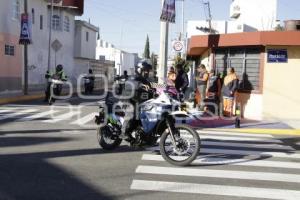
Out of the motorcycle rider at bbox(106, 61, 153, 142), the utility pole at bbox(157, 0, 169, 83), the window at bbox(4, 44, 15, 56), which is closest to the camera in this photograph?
the motorcycle rider at bbox(106, 61, 153, 142)

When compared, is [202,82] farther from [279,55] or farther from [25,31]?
[25,31]

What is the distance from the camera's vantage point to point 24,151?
9.56 metres

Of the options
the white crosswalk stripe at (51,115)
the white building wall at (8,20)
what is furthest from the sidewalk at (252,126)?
the white building wall at (8,20)

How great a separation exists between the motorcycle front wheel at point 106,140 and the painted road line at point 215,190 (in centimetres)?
264

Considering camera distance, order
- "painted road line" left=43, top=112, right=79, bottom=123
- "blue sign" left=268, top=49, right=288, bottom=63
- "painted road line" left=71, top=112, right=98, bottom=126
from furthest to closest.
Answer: "blue sign" left=268, top=49, right=288, bottom=63 < "painted road line" left=43, top=112, right=79, bottom=123 < "painted road line" left=71, top=112, right=98, bottom=126

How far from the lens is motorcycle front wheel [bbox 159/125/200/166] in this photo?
8586 millimetres

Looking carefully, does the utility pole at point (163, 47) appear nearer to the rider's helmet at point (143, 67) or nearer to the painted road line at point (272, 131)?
the painted road line at point (272, 131)

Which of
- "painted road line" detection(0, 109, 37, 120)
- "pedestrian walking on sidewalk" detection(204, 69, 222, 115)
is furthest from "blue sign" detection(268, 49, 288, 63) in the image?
"painted road line" detection(0, 109, 37, 120)

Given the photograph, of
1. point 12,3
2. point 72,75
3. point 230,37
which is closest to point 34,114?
point 230,37

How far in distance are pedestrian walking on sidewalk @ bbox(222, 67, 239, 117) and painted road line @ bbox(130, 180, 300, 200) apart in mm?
9997

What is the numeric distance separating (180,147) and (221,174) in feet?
3.05

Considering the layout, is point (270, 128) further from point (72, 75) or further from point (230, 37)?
point (72, 75)

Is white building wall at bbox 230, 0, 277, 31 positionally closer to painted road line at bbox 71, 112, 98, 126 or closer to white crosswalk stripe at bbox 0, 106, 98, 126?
white crosswalk stripe at bbox 0, 106, 98, 126

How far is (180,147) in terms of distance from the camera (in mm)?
8672
